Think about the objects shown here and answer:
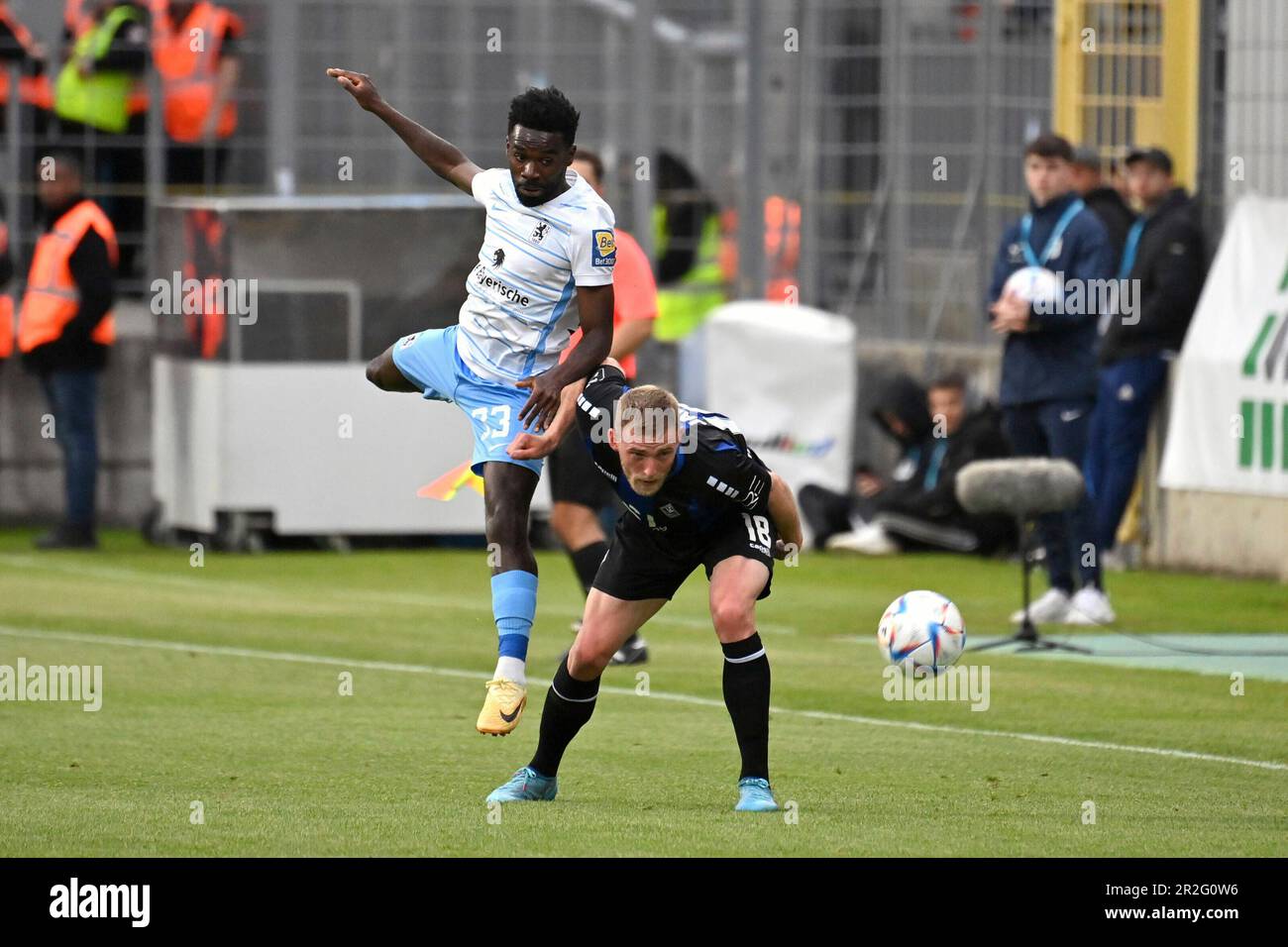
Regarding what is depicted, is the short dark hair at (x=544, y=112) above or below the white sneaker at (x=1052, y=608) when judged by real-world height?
above

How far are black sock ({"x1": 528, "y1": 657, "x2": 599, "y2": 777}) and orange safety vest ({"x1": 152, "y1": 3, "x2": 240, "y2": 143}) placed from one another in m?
12.7

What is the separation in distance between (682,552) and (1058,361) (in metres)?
5.88

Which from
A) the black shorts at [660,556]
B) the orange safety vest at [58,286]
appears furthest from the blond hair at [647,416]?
the orange safety vest at [58,286]

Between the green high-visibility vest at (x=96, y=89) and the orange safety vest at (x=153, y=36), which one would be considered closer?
the green high-visibility vest at (x=96, y=89)

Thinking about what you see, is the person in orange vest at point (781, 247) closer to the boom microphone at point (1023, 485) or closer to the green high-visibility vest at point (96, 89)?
the green high-visibility vest at point (96, 89)

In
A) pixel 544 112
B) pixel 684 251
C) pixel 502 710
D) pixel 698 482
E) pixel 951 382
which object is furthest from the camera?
pixel 684 251

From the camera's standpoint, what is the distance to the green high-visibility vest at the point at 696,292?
2094 cm

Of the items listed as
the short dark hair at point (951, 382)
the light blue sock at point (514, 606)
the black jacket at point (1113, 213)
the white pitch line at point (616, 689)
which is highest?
the black jacket at point (1113, 213)

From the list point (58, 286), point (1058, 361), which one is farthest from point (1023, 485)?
point (58, 286)

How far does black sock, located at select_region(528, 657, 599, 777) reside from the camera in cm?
778

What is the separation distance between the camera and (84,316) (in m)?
17.4

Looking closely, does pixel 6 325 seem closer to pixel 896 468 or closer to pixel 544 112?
pixel 896 468

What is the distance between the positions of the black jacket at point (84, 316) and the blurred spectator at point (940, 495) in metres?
5.21
